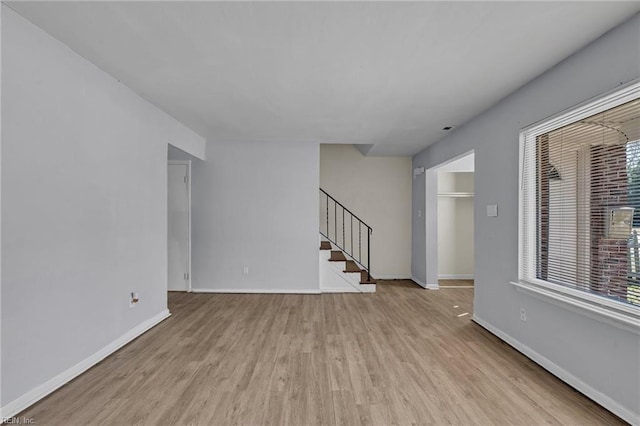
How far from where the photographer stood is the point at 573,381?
2602mm

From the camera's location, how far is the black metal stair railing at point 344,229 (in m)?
7.20

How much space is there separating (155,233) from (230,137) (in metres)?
2.18

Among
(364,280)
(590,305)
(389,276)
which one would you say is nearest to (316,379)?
(590,305)

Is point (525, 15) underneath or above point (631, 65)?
above

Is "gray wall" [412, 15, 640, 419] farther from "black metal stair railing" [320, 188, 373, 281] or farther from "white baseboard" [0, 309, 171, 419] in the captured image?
"white baseboard" [0, 309, 171, 419]

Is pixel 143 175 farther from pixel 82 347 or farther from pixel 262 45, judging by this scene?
pixel 262 45

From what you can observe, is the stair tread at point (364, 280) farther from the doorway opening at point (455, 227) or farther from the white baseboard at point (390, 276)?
the doorway opening at point (455, 227)

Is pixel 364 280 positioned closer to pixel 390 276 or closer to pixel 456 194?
pixel 390 276

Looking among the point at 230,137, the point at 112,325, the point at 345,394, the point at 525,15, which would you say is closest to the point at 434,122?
the point at 525,15

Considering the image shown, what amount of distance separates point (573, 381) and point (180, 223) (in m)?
5.59

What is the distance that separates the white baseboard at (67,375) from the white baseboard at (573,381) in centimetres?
399

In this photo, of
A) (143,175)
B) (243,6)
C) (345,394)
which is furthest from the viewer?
(143,175)

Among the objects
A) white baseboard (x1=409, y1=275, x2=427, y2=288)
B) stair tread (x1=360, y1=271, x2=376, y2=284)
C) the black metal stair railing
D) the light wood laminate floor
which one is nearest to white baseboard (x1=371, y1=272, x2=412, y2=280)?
white baseboard (x1=409, y1=275, x2=427, y2=288)

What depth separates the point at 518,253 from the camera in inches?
134
